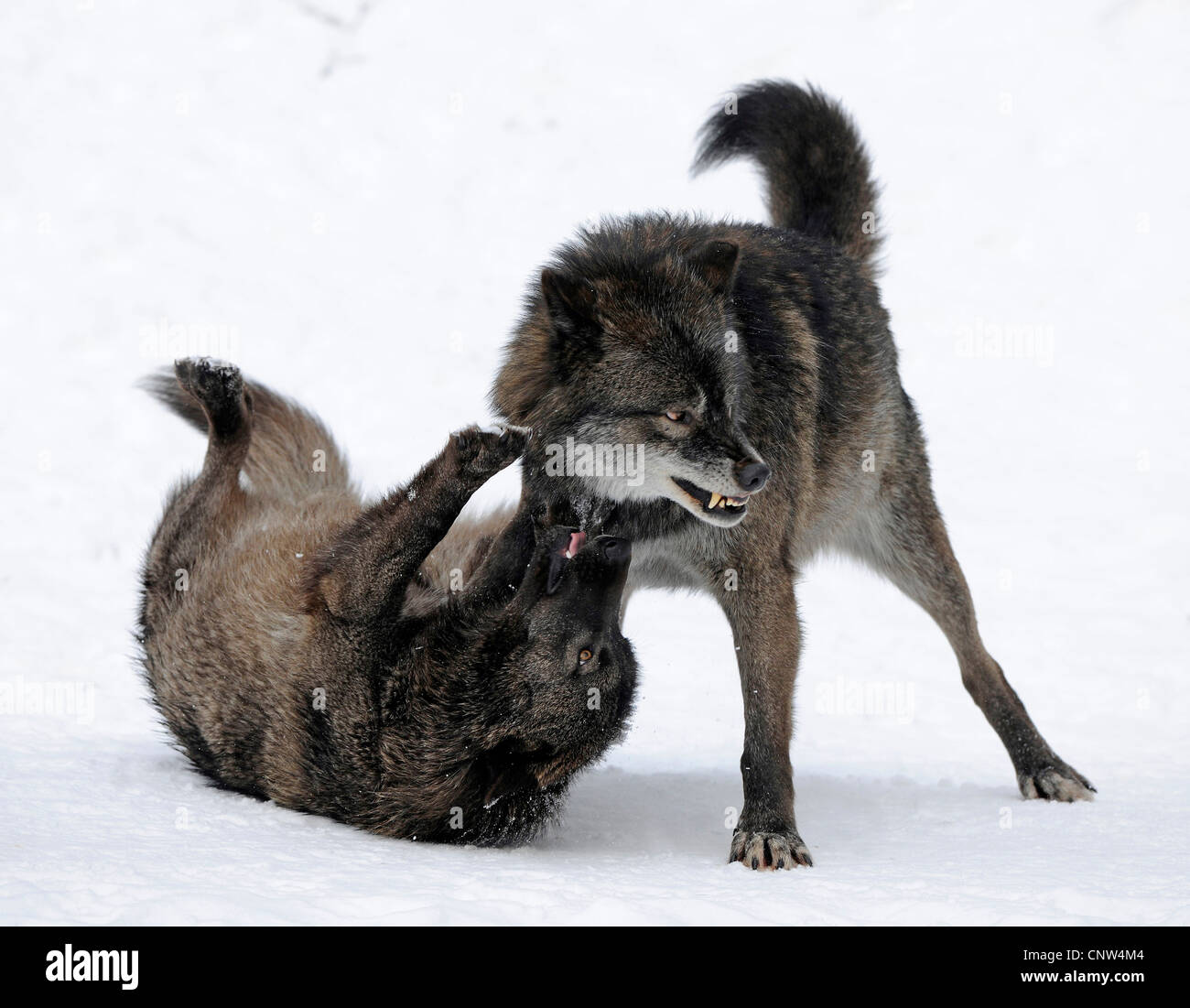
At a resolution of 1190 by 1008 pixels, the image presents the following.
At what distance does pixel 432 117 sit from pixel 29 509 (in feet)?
21.4

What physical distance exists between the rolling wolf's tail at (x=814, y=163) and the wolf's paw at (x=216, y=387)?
9.20ft

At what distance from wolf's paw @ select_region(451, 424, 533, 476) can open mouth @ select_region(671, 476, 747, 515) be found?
1.92ft

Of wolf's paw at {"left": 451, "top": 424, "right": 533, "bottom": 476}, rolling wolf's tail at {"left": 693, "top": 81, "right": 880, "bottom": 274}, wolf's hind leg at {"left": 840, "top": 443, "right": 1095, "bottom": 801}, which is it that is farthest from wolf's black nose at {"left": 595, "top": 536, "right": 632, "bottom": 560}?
rolling wolf's tail at {"left": 693, "top": 81, "right": 880, "bottom": 274}

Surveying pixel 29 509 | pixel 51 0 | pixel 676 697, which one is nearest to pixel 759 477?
pixel 676 697

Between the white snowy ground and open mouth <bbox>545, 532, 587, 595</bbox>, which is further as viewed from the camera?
open mouth <bbox>545, 532, 587, 595</bbox>

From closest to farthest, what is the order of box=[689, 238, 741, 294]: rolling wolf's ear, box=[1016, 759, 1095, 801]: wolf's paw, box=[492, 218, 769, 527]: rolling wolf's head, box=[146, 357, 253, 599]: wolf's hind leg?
1. box=[492, 218, 769, 527]: rolling wolf's head
2. box=[689, 238, 741, 294]: rolling wolf's ear
3. box=[1016, 759, 1095, 801]: wolf's paw
4. box=[146, 357, 253, 599]: wolf's hind leg

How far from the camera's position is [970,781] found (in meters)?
A: 5.80

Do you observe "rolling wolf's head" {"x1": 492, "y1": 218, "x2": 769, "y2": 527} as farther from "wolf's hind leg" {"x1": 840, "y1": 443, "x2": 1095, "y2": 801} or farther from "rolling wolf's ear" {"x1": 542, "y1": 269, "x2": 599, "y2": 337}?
"wolf's hind leg" {"x1": 840, "y1": 443, "x2": 1095, "y2": 801}

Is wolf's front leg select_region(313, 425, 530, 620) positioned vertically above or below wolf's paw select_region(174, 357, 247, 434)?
below

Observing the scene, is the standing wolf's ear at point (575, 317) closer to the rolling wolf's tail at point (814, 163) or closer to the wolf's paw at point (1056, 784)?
the rolling wolf's tail at point (814, 163)

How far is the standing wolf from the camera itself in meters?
4.34

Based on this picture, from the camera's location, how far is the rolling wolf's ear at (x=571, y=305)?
441 cm

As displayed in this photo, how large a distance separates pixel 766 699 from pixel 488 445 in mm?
1362

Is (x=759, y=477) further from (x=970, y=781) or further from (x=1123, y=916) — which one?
(x=970, y=781)
